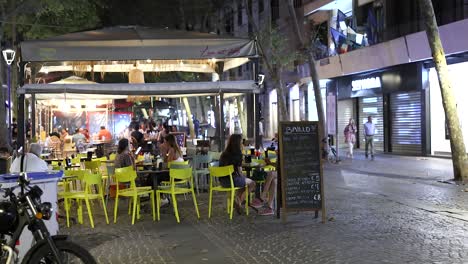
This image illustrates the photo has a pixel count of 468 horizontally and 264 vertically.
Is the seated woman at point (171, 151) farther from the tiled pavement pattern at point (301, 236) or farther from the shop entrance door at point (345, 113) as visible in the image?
the shop entrance door at point (345, 113)

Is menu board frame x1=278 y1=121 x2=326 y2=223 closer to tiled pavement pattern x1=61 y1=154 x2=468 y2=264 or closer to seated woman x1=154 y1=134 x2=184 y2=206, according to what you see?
tiled pavement pattern x1=61 y1=154 x2=468 y2=264

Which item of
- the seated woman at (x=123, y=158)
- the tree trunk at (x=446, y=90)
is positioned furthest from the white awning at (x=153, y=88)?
the tree trunk at (x=446, y=90)

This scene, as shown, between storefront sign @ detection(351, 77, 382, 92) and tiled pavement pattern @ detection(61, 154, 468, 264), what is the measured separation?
44.1 ft

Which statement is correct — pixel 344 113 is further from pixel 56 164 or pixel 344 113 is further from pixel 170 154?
pixel 56 164

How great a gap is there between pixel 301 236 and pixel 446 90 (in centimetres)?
743

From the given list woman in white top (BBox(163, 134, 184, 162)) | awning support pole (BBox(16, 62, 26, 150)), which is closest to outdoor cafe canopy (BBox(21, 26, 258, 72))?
awning support pole (BBox(16, 62, 26, 150))

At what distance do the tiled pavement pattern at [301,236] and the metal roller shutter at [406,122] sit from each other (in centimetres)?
1068

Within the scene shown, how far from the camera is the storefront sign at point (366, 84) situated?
79.9ft

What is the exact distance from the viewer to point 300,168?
28.6 feet

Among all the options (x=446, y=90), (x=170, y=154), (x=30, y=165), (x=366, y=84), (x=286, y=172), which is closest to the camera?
(x=30, y=165)

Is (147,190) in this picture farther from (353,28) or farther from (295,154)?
(353,28)

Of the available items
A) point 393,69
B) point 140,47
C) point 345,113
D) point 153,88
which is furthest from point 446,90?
point 345,113

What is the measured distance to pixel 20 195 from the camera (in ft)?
15.5

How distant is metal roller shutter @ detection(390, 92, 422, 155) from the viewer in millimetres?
21703
